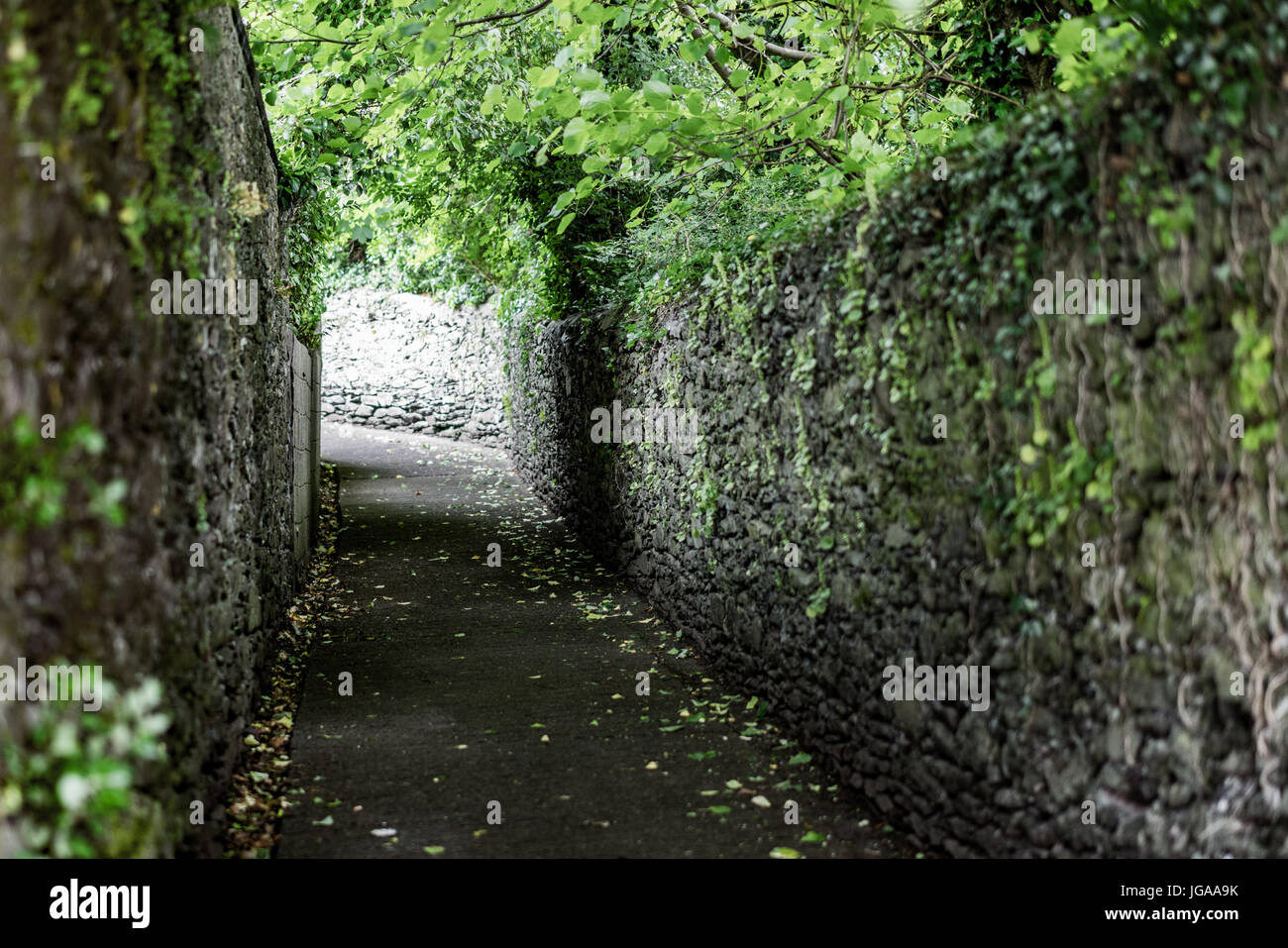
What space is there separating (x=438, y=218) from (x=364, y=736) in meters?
12.2

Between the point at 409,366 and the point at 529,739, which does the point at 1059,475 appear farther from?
the point at 409,366

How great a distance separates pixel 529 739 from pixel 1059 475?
11.4 feet

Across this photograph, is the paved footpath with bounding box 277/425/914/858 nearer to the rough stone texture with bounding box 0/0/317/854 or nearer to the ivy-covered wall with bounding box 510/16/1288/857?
the ivy-covered wall with bounding box 510/16/1288/857

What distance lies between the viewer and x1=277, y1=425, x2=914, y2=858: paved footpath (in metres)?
4.56

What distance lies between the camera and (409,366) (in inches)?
854

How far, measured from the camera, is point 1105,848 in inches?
130

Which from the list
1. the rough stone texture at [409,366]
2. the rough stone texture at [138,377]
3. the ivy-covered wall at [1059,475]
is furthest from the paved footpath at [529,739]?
the rough stone texture at [409,366]

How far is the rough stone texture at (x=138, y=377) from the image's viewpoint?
2.32 metres

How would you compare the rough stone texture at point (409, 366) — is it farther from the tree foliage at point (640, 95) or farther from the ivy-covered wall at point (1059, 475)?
the ivy-covered wall at point (1059, 475)

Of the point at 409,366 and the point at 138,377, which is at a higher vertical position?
the point at 409,366

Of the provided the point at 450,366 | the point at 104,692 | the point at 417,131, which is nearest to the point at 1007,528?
the point at 104,692

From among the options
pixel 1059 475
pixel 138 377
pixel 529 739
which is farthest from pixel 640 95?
pixel 138 377

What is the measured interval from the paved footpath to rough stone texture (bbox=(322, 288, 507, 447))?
10481 millimetres

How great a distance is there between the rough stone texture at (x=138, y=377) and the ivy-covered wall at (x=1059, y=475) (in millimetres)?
2910
